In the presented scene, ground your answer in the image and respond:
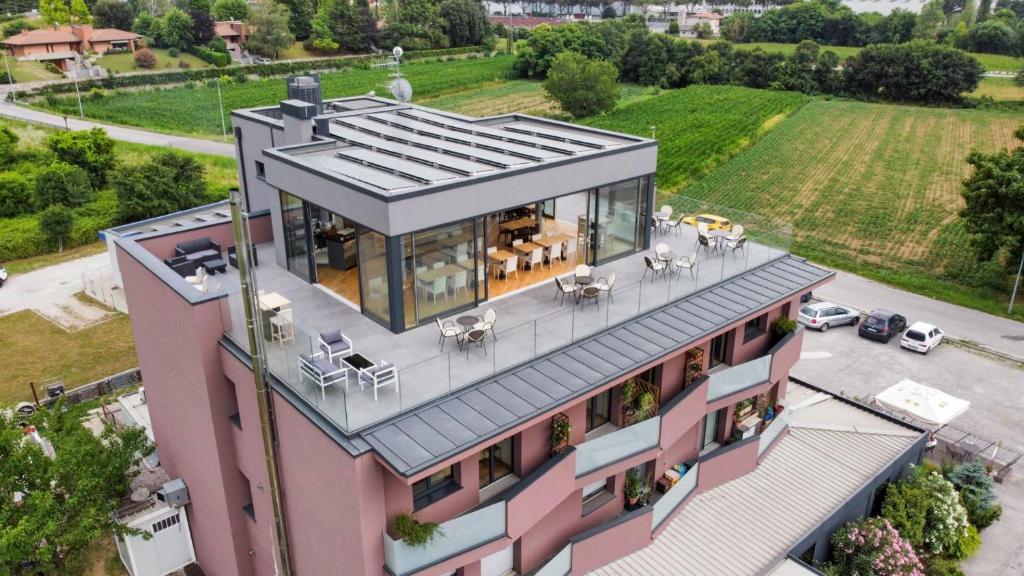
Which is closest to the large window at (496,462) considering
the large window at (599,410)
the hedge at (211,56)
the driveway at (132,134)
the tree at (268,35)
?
the large window at (599,410)

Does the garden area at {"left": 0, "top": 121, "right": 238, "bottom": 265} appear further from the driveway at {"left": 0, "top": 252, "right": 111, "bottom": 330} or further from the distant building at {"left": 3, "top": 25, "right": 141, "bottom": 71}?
the distant building at {"left": 3, "top": 25, "right": 141, "bottom": 71}

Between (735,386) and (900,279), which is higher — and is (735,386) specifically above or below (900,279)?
above

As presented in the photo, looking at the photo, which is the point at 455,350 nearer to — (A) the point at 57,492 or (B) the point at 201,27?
(A) the point at 57,492

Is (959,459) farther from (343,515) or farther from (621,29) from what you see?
(621,29)

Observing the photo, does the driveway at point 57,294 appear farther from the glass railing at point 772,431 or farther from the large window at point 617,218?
the glass railing at point 772,431

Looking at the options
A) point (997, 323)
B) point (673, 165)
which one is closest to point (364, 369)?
point (997, 323)

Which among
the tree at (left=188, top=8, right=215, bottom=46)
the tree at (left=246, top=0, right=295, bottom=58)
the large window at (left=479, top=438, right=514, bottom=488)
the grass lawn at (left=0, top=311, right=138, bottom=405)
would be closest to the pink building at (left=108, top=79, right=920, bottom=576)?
the large window at (left=479, top=438, right=514, bottom=488)
